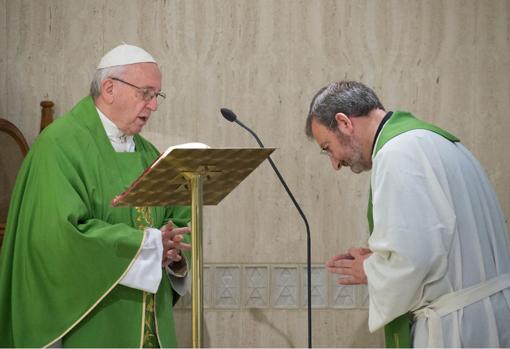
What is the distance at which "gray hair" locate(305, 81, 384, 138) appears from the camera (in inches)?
156

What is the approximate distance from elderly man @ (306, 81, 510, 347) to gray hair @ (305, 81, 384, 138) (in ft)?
0.78

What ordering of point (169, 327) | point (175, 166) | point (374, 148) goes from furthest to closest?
1. point (169, 327)
2. point (374, 148)
3. point (175, 166)

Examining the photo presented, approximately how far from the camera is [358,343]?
5816 mm

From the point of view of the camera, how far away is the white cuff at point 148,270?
14.2 feet

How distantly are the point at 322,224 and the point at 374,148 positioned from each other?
2.00 metres

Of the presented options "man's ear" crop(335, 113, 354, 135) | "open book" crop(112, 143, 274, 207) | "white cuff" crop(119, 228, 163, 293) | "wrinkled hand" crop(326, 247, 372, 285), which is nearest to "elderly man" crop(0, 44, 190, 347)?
"white cuff" crop(119, 228, 163, 293)

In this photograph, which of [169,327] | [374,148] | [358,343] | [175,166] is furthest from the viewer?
[358,343]

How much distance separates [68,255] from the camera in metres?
4.34

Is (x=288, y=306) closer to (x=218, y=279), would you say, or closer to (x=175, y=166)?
(x=218, y=279)

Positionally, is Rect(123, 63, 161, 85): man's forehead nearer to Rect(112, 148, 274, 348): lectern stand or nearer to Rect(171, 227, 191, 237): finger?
Rect(171, 227, 191, 237): finger

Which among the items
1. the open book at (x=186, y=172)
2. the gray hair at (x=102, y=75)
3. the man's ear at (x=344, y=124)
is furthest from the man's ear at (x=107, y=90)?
the man's ear at (x=344, y=124)

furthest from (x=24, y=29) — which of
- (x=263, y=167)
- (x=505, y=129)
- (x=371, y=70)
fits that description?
(x=505, y=129)

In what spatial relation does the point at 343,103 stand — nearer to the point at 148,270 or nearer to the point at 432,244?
the point at 432,244

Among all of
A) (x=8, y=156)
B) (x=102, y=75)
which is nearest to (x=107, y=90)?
(x=102, y=75)
